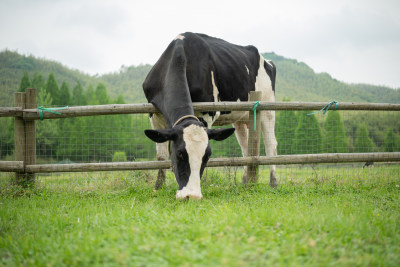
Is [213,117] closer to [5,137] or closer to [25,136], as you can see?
[25,136]

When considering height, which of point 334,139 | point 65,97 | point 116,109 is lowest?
point 334,139

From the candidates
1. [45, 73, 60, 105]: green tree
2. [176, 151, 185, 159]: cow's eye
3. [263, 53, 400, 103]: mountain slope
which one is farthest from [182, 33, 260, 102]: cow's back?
[263, 53, 400, 103]: mountain slope

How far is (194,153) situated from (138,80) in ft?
446

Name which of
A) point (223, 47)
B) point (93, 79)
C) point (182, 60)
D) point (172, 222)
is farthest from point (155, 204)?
point (93, 79)

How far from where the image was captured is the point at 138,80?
13538 cm

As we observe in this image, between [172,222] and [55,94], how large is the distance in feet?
210

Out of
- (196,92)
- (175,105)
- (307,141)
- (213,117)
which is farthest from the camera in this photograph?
(307,141)

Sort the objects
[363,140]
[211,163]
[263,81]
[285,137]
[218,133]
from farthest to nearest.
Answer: [363,140], [285,137], [263,81], [211,163], [218,133]

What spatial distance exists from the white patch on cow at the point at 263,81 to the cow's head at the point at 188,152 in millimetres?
3216

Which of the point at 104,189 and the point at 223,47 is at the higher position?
the point at 223,47

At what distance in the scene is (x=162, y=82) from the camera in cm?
546

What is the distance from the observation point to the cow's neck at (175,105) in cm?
467

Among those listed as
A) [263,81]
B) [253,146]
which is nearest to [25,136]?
[253,146]

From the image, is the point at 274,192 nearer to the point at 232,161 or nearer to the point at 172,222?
the point at 232,161
